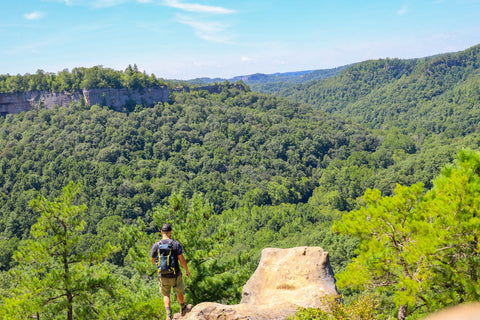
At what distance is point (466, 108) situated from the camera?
165m

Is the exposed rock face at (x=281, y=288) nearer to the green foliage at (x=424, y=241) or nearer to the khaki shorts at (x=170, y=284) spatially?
the khaki shorts at (x=170, y=284)

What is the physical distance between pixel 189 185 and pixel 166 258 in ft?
244

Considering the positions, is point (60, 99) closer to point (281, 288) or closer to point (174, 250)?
point (281, 288)

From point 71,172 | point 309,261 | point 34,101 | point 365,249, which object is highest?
point 34,101

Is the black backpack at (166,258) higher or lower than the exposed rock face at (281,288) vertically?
higher

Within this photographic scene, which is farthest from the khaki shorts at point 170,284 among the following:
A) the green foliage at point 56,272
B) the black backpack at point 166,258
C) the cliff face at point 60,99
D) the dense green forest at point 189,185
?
the cliff face at point 60,99

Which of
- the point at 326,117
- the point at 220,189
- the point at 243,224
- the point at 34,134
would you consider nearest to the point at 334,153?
the point at 326,117

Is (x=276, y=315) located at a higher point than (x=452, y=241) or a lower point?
lower

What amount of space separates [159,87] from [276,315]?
10672 centimetres

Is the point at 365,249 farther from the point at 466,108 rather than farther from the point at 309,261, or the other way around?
the point at 466,108

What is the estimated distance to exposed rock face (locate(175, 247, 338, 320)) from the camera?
875 centimetres

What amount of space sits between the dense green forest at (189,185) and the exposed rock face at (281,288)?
1453mm

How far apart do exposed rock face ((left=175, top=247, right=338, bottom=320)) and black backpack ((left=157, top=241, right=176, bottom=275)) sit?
135 centimetres

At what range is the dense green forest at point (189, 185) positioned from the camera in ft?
42.4
